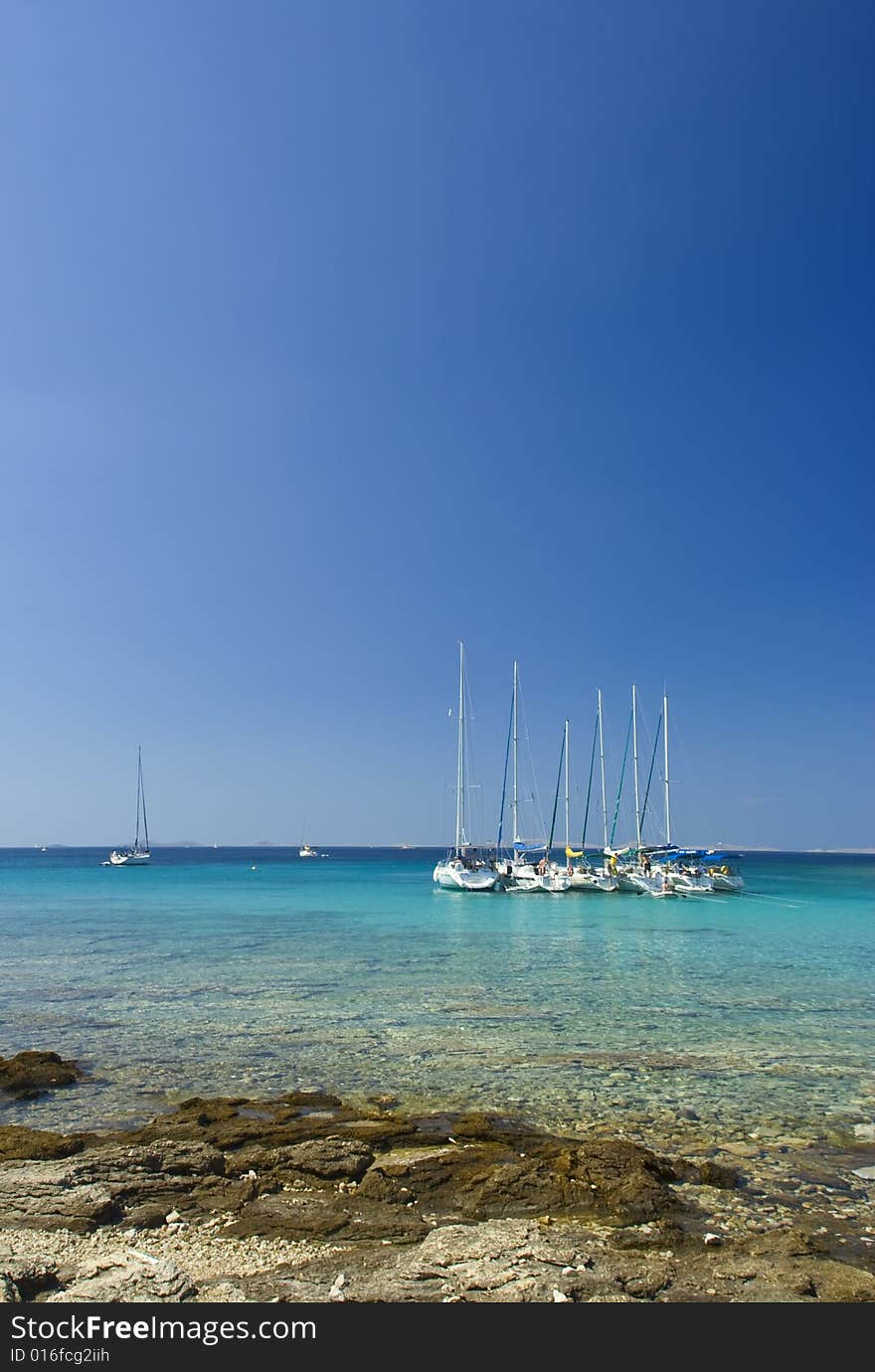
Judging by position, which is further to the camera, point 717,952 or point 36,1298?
point 717,952

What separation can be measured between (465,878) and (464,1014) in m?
44.9

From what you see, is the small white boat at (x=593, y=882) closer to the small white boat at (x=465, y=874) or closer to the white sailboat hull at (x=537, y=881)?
the white sailboat hull at (x=537, y=881)

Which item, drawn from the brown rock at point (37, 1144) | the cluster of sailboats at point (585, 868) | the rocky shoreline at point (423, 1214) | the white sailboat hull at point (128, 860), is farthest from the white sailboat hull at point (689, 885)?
the white sailboat hull at point (128, 860)

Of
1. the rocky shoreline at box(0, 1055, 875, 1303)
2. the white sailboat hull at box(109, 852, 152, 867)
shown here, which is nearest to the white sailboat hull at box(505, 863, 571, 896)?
the rocky shoreline at box(0, 1055, 875, 1303)

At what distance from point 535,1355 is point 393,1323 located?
1.03 meters

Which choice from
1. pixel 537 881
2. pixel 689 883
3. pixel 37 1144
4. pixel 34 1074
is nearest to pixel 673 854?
pixel 689 883

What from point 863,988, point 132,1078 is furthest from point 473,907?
point 132,1078

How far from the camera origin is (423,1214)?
7652mm

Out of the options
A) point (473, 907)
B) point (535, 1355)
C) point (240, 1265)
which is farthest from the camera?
point (473, 907)

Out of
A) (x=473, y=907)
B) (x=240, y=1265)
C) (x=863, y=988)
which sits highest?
(x=240, y=1265)

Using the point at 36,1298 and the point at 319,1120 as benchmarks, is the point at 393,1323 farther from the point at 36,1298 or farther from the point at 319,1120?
the point at 319,1120

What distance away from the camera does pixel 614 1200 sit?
7.86 metres

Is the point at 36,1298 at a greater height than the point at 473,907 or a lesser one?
greater

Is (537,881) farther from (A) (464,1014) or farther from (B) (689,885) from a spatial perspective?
(A) (464,1014)
